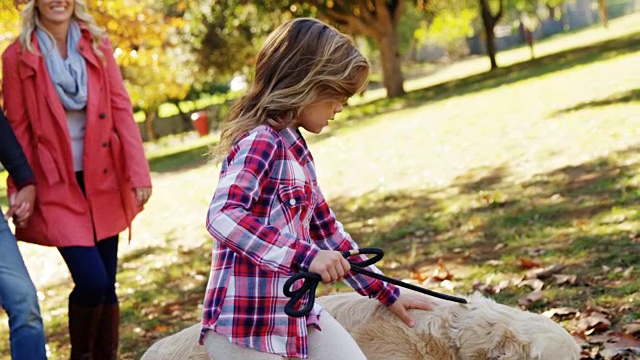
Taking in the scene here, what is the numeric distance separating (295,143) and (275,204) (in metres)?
0.23

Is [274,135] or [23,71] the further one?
[23,71]

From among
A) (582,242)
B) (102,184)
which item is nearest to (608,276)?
(582,242)

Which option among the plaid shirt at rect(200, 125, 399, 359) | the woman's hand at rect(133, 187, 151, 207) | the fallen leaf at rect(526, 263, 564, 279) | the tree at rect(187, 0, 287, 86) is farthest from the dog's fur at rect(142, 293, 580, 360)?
the tree at rect(187, 0, 287, 86)

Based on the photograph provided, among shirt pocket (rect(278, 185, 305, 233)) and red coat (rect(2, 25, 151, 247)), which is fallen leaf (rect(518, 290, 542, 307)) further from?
shirt pocket (rect(278, 185, 305, 233))

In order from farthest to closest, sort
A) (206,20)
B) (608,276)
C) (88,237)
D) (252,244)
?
(206,20) < (608,276) < (88,237) < (252,244)

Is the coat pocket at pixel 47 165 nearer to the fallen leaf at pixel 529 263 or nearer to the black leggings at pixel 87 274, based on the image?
the black leggings at pixel 87 274

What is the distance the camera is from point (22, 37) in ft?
16.4

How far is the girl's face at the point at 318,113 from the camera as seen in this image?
323cm

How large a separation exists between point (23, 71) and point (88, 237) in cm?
93

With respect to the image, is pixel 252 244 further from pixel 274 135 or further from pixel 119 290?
pixel 119 290

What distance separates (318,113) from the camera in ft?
10.7

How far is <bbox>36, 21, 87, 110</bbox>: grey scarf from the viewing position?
498 cm

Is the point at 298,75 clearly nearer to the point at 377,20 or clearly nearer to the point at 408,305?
the point at 408,305

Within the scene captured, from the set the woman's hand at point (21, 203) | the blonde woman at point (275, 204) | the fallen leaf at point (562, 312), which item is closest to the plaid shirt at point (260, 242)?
the blonde woman at point (275, 204)
